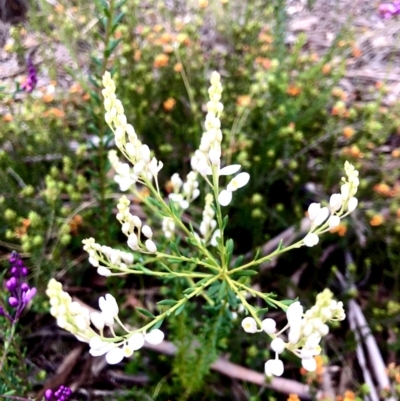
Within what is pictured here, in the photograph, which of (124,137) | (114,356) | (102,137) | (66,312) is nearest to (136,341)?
(114,356)

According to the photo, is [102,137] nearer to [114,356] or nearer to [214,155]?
[214,155]

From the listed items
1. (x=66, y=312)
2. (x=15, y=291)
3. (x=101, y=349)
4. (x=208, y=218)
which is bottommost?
(x=15, y=291)

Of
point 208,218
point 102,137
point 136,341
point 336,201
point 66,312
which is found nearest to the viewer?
point 66,312

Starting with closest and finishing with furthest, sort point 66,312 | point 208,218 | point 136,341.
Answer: point 66,312 → point 136,341 → point 208,218

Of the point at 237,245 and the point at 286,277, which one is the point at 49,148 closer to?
the point at 237,245

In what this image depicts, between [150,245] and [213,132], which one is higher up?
[213,132]

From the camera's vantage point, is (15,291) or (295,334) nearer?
(295,334)

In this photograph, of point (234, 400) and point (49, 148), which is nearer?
point (234, 400)

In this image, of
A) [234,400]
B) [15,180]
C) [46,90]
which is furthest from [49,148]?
[234,400]

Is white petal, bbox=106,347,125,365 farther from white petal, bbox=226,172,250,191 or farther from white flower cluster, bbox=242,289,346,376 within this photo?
white petal, bbox=226,172,250,191
